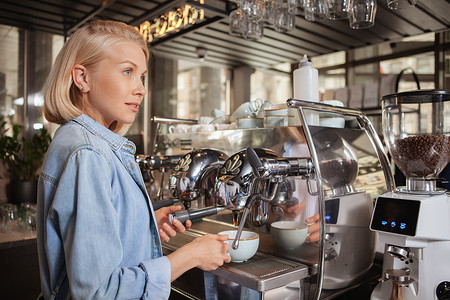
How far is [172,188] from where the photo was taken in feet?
3.95

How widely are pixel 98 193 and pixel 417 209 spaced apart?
70 cm

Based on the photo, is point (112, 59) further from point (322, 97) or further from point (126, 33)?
point (322, 97)

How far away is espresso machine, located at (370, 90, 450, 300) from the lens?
0.89 meters

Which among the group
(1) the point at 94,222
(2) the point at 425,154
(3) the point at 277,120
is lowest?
(1) the point at 94,222

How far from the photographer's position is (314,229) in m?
1.10

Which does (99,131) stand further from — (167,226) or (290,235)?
(290,235)

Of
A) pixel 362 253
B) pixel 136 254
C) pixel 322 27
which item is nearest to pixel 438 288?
pixel 362 253

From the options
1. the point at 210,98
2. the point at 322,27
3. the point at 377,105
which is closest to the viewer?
the point at 322,27

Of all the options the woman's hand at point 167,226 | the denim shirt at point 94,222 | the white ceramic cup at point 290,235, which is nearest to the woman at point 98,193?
the denim shirt at point 94,222

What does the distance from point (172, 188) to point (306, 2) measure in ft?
4.17

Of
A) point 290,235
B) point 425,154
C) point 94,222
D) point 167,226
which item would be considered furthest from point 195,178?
point 425,154

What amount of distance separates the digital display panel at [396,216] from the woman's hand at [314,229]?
196 mm

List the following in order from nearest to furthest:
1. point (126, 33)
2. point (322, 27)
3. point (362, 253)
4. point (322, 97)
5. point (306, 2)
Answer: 1. point (126, 33)
2. point (362, 253)
3. point (306, 2)
4. point (322, 27)
5. point (322, 97)

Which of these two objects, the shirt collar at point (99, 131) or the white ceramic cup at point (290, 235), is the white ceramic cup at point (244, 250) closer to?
the white ceramic cup at point (290, 235)
